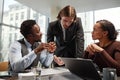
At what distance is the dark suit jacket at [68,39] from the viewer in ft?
6.86

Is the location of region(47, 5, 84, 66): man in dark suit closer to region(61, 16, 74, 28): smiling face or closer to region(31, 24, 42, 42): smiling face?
region(61, 16, 74, 28): smiling face

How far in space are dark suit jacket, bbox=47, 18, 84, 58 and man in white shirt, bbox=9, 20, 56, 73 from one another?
0.26 metres

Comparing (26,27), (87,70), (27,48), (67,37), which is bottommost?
(87,70)

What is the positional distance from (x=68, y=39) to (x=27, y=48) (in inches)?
21.6

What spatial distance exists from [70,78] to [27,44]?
757 mm

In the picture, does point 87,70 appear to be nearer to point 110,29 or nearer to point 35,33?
point 110,29

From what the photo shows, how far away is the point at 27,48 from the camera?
5.91 feet

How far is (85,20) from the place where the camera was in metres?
7.08

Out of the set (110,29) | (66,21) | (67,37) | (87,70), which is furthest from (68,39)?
(87,70)

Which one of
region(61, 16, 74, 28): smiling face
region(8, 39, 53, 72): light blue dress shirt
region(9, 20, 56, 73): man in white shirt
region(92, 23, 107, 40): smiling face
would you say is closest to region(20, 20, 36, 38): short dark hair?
region(9, 20, 56, 73): man in white shirt

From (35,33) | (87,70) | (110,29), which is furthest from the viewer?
(35,33)

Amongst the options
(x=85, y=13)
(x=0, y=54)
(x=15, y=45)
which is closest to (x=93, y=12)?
(x=85, y=13)

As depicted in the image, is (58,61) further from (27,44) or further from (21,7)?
(21,7)

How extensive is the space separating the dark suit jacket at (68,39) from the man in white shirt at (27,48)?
257 millimetres
